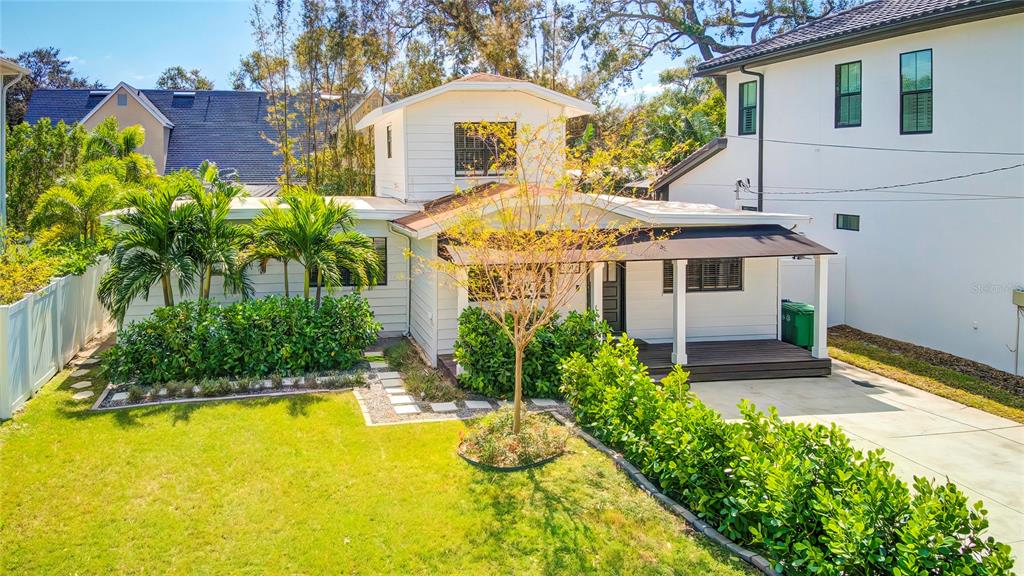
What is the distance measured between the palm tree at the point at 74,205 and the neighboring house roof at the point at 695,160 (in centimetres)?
1347

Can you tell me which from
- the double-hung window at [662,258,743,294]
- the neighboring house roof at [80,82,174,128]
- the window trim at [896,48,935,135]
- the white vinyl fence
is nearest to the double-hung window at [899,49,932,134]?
the window trim at [896,48,935,135]

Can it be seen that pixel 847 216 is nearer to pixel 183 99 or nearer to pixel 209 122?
pixel 209 122

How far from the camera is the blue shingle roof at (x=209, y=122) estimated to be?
32281 mm

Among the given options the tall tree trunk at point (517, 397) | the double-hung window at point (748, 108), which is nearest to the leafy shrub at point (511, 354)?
the tall tree trunk at point (517, 397)

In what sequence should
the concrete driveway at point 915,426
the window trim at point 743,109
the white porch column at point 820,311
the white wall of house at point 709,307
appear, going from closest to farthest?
the concrete driveway at point 915,426 < the white porch column at point 820,311 < the white wall of house at point 709,307 < the window trim at point 743,109

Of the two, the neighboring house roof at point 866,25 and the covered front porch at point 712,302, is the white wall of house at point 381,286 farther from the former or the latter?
the neighboring house roof at point 866,25

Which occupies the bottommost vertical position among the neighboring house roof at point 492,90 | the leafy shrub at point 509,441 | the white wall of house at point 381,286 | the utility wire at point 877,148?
the leafy shrub at point 509,441

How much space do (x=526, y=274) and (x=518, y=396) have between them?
4.89 feet

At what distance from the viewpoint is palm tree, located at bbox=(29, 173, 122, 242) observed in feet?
48.7

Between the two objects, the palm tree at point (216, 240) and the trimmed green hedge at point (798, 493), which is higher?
the palm tree at point (216, 240)

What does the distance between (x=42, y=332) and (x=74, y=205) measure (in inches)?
185

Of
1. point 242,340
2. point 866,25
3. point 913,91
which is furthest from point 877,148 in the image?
point 242,340

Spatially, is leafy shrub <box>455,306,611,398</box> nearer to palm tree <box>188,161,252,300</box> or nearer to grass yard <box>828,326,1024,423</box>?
palm tree <box>188,161,252,300</box>

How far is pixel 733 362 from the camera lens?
13438 millimetres
